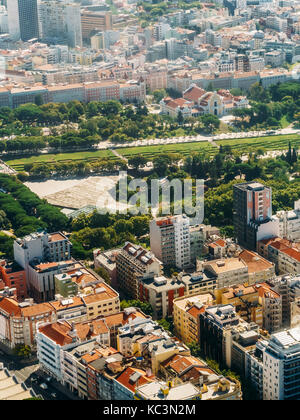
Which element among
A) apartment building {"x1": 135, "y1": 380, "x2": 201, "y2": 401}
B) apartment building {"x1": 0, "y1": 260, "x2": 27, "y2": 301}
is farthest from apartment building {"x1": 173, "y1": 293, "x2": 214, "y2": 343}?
apartment building {"x1": 0, "y1": 260, "x2": 27, "y2": 301}

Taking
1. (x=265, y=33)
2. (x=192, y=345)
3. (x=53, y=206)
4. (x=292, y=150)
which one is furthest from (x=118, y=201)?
(x=265, y=33)

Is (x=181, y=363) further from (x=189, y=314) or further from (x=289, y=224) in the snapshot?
(x=289, y=224)

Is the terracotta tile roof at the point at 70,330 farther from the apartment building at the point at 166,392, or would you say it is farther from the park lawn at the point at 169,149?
the park lawn at the point at 169,149

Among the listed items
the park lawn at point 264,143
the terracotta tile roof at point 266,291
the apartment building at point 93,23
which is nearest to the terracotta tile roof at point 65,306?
the terracotta tile roof at point 266,291

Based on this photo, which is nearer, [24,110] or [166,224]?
[166,224]
